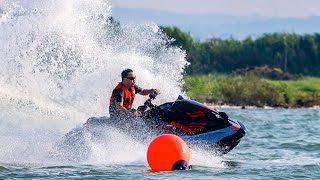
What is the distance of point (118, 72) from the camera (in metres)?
18.9

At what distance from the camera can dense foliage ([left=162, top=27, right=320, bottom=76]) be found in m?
60.2

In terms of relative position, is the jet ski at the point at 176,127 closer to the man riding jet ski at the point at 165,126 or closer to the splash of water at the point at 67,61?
the man riding jet ski at the point at 165,126

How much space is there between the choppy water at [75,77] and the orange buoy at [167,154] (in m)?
1.37

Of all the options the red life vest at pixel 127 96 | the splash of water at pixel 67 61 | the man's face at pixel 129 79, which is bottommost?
the red life vest at pixel 127 96

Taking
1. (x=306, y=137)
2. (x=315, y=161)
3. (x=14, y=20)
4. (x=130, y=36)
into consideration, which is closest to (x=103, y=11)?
(x=130, y=36)

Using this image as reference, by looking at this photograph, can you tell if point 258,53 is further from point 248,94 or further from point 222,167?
point 222,167

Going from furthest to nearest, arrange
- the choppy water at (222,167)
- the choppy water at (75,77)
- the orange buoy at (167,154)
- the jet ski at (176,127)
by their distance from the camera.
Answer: the choppy water at (75,77) → the jet ski at (176,127) → the orange buoy at (167,154) → the choppy water at (222,167)

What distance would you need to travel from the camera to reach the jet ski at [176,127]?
14.9 m

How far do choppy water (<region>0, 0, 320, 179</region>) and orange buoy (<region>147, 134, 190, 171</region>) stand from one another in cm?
137

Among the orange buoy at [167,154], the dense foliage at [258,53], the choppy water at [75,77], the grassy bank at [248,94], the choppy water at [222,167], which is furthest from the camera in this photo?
the dense foliage at [258,53]

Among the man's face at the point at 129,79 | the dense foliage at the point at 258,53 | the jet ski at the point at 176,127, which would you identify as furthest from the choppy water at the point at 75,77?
the dense foliage at the point at 258,53

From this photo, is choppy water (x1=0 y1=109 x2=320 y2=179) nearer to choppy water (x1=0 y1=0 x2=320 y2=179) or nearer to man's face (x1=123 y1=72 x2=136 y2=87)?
choppy water (x1=0 y1=0 x2=320 y2=179)

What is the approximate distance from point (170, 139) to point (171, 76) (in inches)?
244

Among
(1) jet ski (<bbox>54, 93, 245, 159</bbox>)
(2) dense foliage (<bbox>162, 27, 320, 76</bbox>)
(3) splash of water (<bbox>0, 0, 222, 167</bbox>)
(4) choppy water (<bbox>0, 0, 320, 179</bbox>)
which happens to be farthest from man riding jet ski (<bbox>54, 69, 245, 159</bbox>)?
(2) dense foliage (<bbox>162, 27, 320, 76</bbox>)
